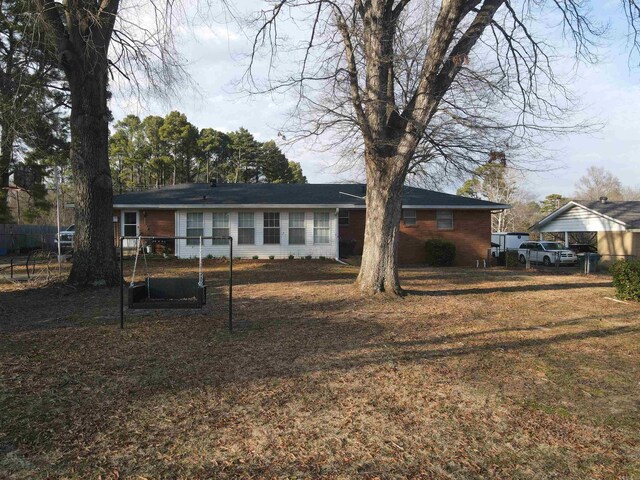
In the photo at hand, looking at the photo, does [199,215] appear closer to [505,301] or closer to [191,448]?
[505,301]

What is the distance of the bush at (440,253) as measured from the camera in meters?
20.1

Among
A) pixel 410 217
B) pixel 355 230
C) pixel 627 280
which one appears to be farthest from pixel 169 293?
pixel 410 217

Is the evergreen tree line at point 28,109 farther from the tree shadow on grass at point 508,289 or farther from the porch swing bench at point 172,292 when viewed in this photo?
the tree shadow on grass at point 508,289

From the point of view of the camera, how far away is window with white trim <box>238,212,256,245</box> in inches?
783

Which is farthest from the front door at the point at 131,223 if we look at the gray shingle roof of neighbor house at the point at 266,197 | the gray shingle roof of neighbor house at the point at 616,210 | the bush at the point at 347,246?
the gray shingle roof of neighbor house at the point at 616,210

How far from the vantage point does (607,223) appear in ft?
74.4

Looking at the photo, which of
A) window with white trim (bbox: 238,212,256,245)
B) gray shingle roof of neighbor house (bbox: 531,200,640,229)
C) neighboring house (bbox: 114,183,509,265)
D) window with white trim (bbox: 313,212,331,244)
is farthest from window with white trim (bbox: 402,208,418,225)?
gray shingle roof of neighbor house (bbox: 531,200,640,229)

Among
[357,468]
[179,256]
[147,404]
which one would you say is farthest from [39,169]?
[357,468]

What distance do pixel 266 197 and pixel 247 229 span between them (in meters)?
1.99

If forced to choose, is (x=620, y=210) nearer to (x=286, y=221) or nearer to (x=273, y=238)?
(x=286, y=221)

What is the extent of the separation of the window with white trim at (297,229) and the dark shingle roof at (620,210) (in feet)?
53.7

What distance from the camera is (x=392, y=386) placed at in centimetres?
437

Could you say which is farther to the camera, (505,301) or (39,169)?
(39,169)

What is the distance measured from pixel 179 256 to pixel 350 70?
1315 cm
